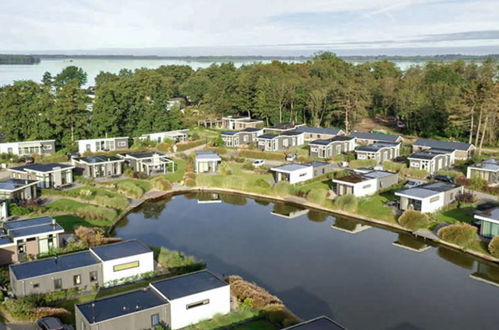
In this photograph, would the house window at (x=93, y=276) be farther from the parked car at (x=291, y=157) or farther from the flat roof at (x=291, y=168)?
the parked car at (x=291, y=157)

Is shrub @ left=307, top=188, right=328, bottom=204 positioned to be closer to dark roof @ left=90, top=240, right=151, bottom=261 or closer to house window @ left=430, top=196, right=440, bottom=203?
house window @ left=430, top=196, right=440, bottom=203

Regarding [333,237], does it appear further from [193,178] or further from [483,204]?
[193,178]

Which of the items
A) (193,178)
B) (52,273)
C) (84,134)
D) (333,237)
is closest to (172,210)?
(193,178)

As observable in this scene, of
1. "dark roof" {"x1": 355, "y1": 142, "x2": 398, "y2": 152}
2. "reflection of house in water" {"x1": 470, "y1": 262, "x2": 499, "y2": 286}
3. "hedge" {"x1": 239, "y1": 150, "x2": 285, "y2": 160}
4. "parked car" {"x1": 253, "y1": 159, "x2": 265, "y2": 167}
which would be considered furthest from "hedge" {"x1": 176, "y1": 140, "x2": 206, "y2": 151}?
"reflection of house in water" {"x1": 470, "y1": 262, "x2": 499, "y2": 286}

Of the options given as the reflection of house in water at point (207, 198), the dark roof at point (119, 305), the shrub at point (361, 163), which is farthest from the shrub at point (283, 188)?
the dark roof at point (119, 305)

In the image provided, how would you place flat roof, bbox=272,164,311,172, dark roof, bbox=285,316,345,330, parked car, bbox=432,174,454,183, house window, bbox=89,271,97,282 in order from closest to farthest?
dark roof, bbox=285,316,345,330 → house window, bbox=89,271,97,282 → parked car, bbox=432,174,454,183 → flat roof, bbox=272,164,311,172

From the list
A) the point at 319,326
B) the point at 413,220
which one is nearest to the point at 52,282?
the point at 319,326
